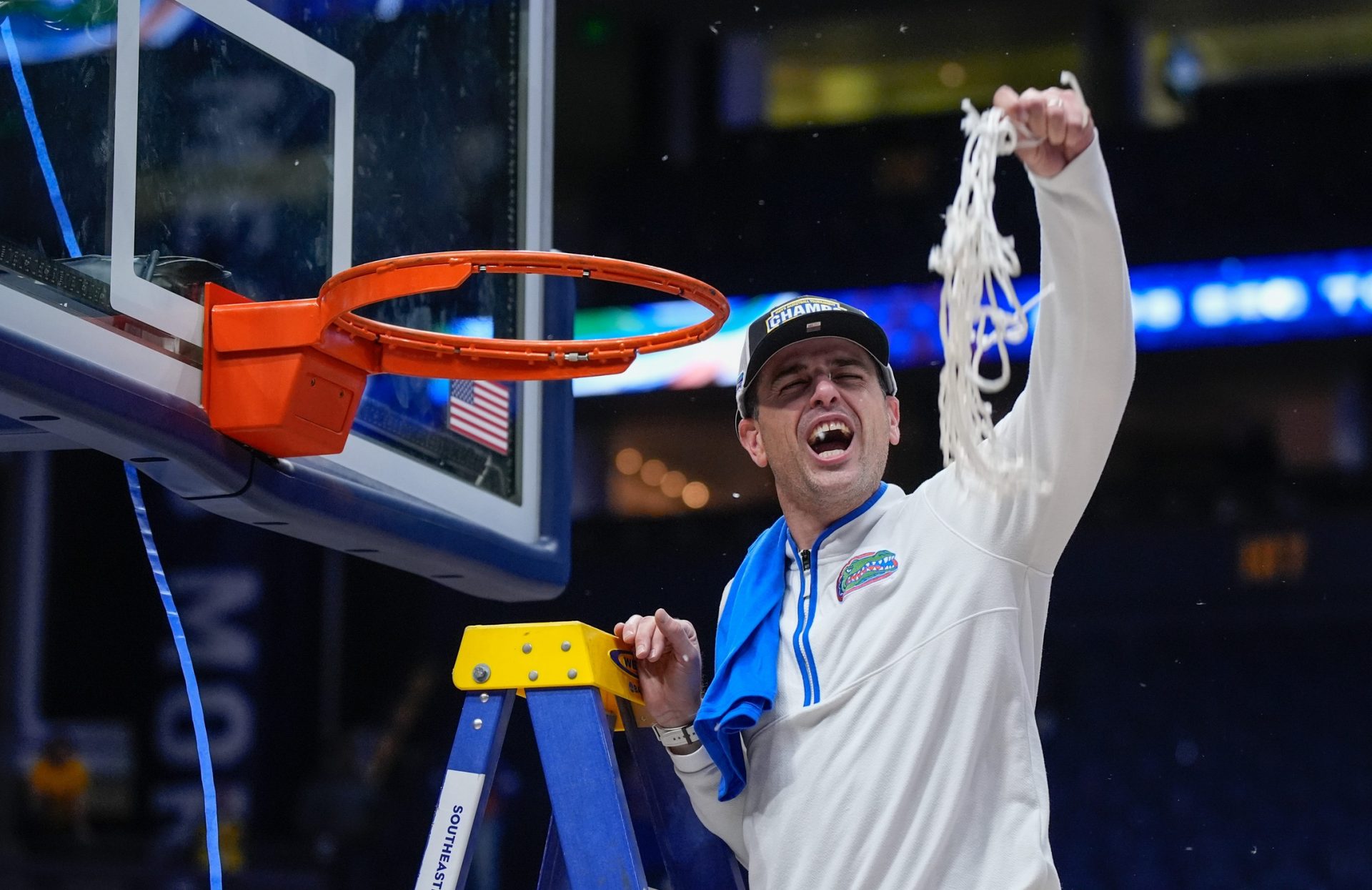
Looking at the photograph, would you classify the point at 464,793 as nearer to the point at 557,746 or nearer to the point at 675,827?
the point at 557,746

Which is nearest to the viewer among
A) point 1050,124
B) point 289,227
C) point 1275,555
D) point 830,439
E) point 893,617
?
point 1050,124

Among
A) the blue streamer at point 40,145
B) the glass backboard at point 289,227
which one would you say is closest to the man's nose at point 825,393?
the glass backboard at point 289,227

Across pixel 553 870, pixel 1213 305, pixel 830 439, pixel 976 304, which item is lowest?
pixel 553 870

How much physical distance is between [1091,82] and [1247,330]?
1.34 metres

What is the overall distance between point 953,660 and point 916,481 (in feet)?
13.5

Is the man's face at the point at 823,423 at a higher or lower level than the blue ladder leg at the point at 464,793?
higher

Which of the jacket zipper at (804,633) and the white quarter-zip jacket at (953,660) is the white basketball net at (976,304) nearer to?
the white quarter-zip jacket at (953,660)

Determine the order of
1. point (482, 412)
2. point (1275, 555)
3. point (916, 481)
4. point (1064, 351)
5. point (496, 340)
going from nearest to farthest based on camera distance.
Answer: point (1064, 351), point (496, 340), point (482, 412), point (916, 481), point (1275, 555)

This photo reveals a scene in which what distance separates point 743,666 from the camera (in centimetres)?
148

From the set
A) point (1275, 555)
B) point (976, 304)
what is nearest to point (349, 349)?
point (976, 304)

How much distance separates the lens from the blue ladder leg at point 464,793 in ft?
4.93

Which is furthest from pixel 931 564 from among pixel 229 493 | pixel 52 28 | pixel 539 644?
pixel 52 28

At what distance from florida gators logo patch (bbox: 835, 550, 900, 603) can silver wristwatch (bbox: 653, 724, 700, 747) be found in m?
0.22

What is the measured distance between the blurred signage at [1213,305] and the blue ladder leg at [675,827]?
15.5ft
